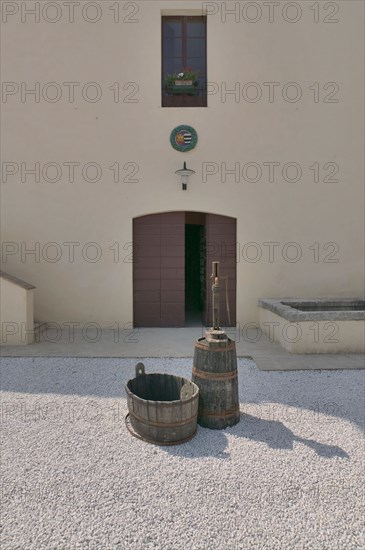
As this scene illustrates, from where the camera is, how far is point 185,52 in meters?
7.87

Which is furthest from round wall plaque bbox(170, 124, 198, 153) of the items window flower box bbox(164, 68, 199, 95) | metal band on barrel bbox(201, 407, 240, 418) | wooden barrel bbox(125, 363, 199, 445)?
metal band on barrel bbox(201, 407, 240, 418)

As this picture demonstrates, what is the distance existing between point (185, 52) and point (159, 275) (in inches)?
197

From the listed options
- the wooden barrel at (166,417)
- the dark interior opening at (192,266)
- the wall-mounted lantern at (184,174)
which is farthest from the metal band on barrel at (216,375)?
the dark interior opening at (192,266)

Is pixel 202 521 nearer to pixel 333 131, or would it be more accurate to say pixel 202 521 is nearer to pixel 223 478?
pixel 223 478

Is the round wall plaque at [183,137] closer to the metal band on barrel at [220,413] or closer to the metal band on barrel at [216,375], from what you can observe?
the metal band on barrel at [216,375]

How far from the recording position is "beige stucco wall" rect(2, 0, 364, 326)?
7516 mm

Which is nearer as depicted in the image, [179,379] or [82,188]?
[179,379]

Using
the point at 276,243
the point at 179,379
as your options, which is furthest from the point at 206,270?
the point at 179,379

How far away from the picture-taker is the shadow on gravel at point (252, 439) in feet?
9.96

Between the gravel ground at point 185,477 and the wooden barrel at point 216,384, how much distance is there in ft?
0.44

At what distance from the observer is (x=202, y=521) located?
2.27m

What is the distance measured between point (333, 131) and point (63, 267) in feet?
21.5

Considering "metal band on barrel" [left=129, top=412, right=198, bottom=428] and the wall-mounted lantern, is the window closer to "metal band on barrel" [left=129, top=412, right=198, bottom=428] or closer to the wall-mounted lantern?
the wall-mounted lantern

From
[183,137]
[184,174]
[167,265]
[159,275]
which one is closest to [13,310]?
[159,275]
